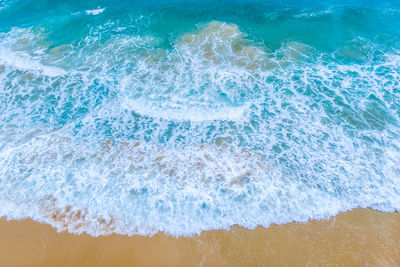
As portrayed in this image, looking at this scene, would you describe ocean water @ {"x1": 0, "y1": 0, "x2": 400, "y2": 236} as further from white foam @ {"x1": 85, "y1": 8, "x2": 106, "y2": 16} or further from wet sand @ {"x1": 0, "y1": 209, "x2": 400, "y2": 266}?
white foam @ {"x1": 85, "y1": 8, "x2": 106, "y2": 16}

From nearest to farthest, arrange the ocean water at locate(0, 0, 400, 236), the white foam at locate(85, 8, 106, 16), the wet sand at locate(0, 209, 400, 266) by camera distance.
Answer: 1. the wet sand at locate(0, 209, 400, 266)
2. the ocean water at locate(0, 0, 400, 236)
3. the white foam at locate(85, 8, 106, 16)

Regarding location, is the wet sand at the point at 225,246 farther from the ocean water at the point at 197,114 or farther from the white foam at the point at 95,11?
the white foam at the point at 95,11

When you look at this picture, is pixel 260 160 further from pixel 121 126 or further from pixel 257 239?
pixel 121 126

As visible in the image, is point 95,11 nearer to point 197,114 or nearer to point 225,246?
point 197,114

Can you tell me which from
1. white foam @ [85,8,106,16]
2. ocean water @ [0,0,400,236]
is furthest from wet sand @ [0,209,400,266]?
white foam @ [85,8,106,16]

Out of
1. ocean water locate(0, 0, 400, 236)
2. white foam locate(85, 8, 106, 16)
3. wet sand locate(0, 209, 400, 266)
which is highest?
white foam locate(85, 8, 106, 16)

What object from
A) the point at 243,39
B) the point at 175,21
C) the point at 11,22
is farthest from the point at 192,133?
the point at 11,22
